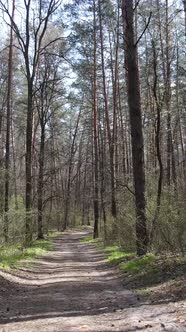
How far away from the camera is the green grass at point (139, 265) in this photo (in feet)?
38.0

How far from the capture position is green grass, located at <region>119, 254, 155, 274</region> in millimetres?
11594

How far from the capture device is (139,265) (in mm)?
12312

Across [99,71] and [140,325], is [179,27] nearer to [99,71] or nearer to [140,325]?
[99,71]

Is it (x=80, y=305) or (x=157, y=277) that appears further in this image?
(x=157, y=277)

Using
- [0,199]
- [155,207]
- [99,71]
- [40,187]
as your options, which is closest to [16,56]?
[99,71]

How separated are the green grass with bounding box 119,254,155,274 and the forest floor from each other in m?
0.35

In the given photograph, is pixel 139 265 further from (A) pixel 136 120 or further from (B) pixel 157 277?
(A) pixel 136 120

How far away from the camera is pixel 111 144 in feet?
85.5

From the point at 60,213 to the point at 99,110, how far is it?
57.4 feet

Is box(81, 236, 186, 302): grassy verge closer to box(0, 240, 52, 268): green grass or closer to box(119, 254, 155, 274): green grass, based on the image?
box(119, 254, 155, 274): green grass

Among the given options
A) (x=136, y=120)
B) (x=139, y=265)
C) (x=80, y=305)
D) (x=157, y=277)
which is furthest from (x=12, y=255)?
(x=80, y=305)

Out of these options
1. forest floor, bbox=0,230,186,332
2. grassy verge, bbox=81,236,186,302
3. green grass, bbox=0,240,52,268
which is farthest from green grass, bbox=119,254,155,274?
green grass, bbox=0,240,52,268

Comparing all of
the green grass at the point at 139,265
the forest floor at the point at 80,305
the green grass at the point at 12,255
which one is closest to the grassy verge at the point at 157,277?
the green grass at the point at 139,265

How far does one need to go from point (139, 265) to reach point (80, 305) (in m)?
4.49
